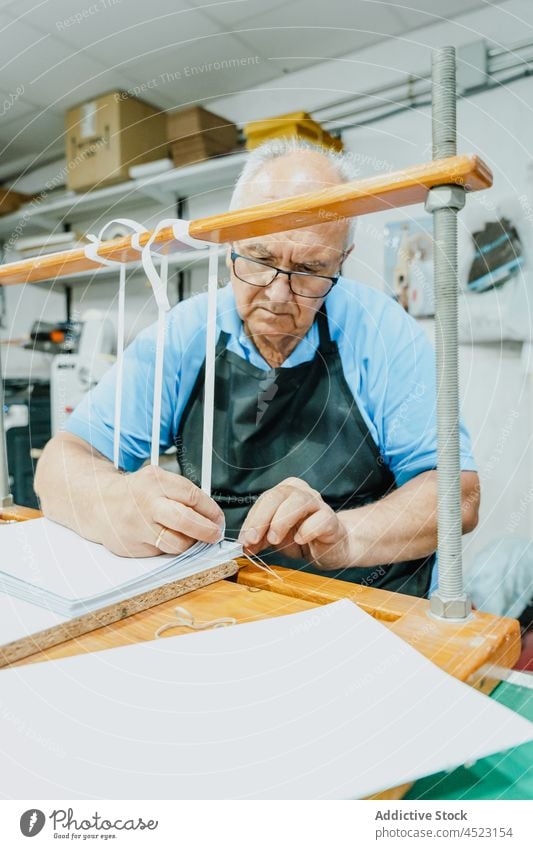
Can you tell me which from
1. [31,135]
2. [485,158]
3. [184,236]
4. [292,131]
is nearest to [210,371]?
[184,236]

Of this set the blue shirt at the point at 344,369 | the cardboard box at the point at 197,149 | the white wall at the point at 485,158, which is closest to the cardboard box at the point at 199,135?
the cardboard box at the point at 197,149

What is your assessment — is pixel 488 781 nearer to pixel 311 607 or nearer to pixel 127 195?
pixel 311 607

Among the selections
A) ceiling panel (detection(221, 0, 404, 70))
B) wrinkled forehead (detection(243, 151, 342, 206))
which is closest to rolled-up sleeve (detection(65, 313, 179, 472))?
wrinkled forehead (detection(243, 151, 342, 206))

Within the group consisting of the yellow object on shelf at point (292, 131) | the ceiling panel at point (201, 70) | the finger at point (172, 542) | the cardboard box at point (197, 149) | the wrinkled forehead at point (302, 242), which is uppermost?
the ceiling panel at point (201, 70)

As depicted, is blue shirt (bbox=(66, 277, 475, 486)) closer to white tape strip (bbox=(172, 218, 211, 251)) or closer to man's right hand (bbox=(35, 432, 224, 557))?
man's right hand (bbox=(35, 432, 224, 557))

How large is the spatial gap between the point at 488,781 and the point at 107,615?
241 millimetres

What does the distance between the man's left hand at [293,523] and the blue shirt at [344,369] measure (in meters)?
0.26

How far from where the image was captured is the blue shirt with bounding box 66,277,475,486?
73 centimetres

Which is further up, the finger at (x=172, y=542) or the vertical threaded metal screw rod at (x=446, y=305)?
the vertical threaded metal screw rod at (x=446, y=305)

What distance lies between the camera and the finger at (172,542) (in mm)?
450

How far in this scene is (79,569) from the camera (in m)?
0.43

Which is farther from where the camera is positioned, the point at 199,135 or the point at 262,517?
the point at 199,135

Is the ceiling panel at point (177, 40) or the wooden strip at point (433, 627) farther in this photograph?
the ceiling panel at point (177, 40)

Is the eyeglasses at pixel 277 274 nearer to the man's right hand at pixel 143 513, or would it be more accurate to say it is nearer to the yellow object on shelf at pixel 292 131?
the man's right hand at pixel 143 513
